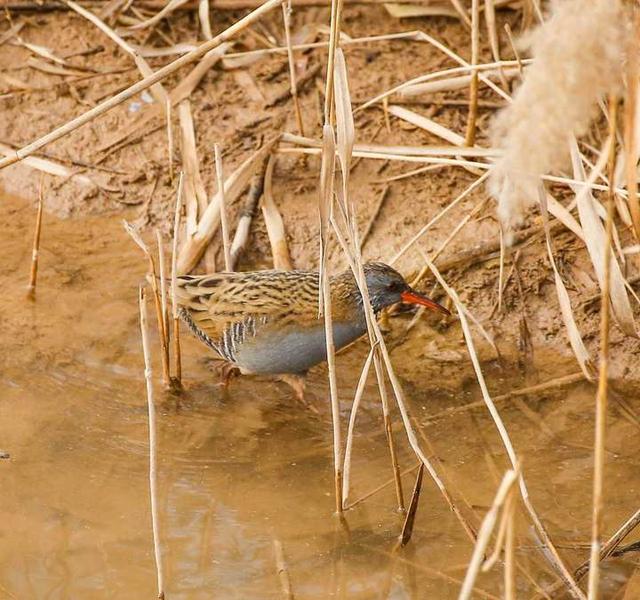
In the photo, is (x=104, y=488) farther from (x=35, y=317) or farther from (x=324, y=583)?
(x=35, y=317)

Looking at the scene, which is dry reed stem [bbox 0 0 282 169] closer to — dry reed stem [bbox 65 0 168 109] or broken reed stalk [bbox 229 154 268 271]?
broken reed stalk [bbox 229 154 268 271]

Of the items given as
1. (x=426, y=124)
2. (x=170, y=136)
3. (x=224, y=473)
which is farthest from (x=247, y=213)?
(x=224, y=473)

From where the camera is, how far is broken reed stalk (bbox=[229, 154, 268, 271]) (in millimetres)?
5551

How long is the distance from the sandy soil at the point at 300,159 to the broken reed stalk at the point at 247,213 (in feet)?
0.22

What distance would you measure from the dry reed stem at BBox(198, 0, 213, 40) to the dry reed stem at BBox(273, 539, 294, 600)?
10.7 ft

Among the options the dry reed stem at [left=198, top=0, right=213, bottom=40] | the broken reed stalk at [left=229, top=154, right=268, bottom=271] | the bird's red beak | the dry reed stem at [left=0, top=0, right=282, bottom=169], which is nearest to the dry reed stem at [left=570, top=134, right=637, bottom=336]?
the bird's red beak

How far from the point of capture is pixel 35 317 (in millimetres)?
5152

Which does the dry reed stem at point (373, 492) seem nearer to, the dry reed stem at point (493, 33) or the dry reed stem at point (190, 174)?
the dry reed stem at point (190, 174)

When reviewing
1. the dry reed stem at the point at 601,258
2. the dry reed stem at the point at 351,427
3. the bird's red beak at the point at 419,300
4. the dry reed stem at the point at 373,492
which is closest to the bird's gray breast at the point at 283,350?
the bird's red beak at the point at 419,300

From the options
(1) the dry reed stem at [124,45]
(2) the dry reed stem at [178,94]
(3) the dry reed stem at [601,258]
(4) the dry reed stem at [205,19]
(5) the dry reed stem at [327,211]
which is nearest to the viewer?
(5) the dry reed stem at [327,211]

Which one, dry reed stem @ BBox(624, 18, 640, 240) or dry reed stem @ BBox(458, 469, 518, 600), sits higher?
dry reed stem @ BBox(624, 18, 640, 240)

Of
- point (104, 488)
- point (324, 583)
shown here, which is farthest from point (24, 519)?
point (324, 583)

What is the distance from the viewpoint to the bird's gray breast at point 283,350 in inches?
183

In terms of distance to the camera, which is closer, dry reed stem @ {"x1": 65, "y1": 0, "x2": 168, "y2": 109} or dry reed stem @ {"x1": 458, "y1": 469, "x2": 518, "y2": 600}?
dry reed stem @ {"x1": 458, "y1": 469, "x2": 518, "y2": 600}
